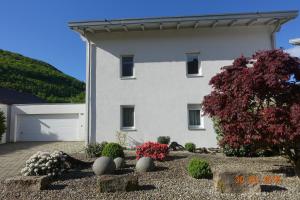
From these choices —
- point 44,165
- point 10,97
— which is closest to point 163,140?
point 44,165

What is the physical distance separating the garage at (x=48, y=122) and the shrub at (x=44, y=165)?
543 inches

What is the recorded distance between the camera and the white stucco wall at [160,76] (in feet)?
49.7

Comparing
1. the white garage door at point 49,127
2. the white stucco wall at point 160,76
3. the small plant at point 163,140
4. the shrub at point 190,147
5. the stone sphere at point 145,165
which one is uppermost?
the white stucco wall at point 160,76

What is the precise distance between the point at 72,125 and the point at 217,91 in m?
16.2

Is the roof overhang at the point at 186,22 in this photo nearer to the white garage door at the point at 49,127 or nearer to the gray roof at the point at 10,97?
the white garage door at the point at 49,127

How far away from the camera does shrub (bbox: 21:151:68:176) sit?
827cm

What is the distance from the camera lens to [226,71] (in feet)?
27.3

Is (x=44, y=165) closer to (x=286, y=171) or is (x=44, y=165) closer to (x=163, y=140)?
(x=286, y=171)

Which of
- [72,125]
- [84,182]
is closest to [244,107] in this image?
[84,182]

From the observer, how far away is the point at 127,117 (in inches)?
610

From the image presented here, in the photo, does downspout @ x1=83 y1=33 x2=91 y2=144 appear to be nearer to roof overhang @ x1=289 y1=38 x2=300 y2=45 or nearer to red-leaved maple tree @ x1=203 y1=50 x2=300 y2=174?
red-leaved maple tree @ x1=203 y1=50 x2=300 y2=174

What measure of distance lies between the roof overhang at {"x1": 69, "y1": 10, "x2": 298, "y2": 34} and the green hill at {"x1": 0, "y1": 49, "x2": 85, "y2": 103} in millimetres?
25063

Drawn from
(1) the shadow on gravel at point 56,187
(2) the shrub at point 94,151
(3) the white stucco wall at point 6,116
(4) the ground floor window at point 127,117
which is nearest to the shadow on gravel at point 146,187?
(1) the shadow on gravel at point 56,187

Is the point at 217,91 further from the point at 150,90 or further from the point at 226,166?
the point at 150,90
